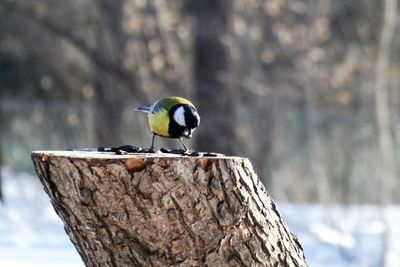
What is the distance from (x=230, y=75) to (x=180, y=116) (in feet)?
28.8

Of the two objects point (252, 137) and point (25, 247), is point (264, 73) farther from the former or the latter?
point (25, 247)

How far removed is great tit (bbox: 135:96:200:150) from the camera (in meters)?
4.16

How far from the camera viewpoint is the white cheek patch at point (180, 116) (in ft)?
13.6

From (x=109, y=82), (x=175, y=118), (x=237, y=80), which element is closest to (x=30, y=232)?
(x=109, y=82)

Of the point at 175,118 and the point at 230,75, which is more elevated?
the point at 230,75

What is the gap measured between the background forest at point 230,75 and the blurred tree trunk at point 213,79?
0.02 metres

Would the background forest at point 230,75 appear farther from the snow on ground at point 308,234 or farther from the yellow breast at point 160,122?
the yellow breast at point 160,122

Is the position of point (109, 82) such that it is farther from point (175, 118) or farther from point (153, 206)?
point (153, 206)

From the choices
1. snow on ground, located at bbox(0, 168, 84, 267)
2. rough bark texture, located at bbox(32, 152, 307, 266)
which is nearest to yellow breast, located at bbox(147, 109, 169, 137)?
rough bark texture, located at bbox(32, 152, 307, 266)

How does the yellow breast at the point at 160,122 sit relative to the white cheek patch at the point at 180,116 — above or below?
above

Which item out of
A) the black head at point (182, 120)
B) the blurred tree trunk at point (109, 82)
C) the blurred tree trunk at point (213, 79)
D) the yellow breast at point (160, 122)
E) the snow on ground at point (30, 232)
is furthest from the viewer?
the blurred tree trunk at point (213, 79)

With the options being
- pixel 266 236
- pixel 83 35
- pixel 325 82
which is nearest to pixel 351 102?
pixel 325 82

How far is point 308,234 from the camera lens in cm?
1122

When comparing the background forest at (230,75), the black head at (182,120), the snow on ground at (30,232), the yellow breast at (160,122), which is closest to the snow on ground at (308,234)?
the snow on ground at (30,232)
